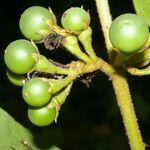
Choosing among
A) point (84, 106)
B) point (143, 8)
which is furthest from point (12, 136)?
point (84, 106)

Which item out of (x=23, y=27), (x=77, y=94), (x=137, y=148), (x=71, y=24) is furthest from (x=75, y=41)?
(x=77, y=94)

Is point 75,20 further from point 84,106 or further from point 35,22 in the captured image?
point 84,106

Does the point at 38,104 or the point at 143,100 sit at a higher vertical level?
the point at 38,104

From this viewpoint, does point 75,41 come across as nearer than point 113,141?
Yes

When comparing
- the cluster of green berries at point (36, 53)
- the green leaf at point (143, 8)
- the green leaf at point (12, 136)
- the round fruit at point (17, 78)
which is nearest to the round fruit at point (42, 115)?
the cluster of green berries at point (36, 53)

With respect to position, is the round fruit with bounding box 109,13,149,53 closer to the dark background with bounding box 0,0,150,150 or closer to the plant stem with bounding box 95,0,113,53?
the plant stem with bounding box 95,0,113,53

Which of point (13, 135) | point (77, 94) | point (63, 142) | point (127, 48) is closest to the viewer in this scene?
point (127, 48)

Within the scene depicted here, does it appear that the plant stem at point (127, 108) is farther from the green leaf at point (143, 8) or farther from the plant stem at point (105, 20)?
the green leaf at point (143, 8)

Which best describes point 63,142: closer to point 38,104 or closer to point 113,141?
point 113,141
